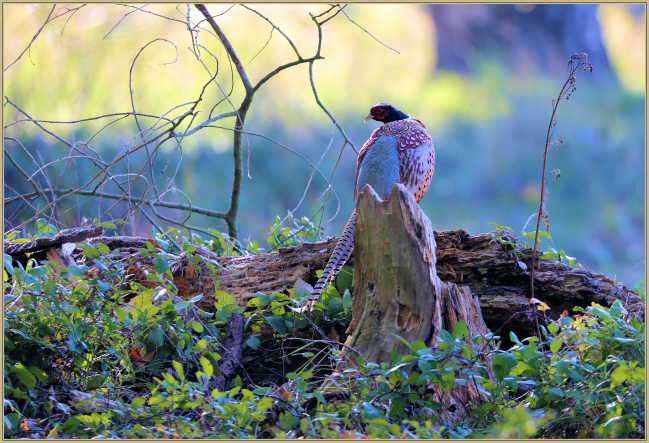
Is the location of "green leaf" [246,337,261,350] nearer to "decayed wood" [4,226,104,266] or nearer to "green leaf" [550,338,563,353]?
"decayed wood" [4,226,104,266]

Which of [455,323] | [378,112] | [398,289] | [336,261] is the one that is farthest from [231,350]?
[378,112]

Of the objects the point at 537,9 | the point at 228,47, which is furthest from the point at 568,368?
the point at 537,9

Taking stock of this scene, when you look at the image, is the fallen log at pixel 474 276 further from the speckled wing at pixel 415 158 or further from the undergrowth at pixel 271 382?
the undergrowth at pixel 271 382

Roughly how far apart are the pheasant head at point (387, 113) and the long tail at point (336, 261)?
1528 millimetres

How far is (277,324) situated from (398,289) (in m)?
0.82

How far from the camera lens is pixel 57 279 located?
2695 mm

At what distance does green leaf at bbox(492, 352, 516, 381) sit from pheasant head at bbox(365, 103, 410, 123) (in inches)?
106

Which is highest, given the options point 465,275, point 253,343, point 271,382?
point 465,275

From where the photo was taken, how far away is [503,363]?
1.95m

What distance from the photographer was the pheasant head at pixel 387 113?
4215 millimetres

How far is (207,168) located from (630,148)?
11.1 metres

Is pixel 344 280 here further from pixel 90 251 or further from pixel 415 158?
pixel 90 251

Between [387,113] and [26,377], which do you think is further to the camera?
[387,113]

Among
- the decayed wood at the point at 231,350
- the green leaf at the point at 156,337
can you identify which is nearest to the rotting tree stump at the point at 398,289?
the decayed wood at the point at 231,350
